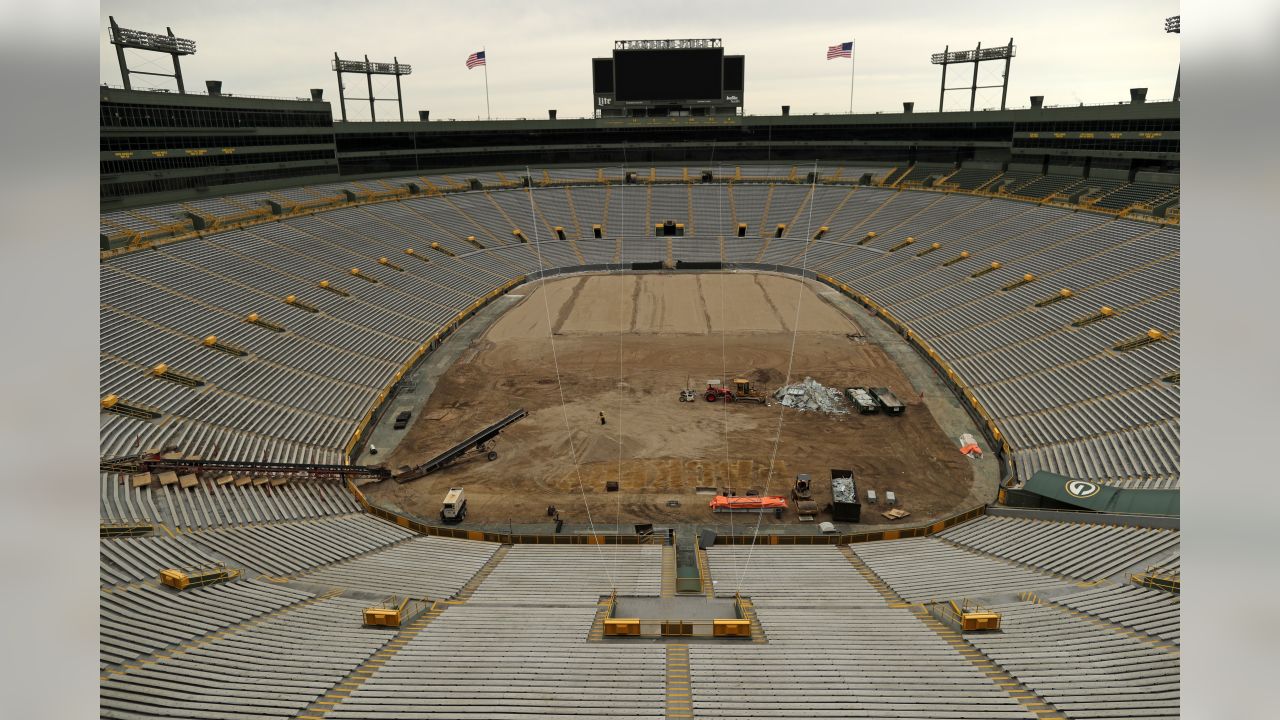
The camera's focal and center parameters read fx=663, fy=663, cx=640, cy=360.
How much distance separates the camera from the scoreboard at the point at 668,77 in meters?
74.4

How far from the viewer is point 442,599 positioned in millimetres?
17797

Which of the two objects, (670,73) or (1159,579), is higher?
(670,73)

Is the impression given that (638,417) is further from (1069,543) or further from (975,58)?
(975,58)

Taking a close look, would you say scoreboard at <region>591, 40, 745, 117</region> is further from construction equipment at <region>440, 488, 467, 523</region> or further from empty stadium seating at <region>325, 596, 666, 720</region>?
empty stadium seating at <region>325, 596, 666, 720</region>

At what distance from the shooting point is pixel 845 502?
24609 mm

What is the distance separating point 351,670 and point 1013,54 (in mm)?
77942

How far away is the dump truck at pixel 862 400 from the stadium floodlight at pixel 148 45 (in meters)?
54.5

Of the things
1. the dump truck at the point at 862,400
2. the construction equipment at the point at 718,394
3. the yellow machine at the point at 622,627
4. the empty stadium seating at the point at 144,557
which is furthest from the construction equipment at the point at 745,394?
the empty stadium seating at the point at 144,557

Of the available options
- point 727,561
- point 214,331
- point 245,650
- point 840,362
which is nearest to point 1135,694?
point 727,561

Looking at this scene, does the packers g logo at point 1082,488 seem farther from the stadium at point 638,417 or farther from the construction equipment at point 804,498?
the construction equipment at point 804,498

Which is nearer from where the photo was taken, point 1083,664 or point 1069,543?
point 1083,664

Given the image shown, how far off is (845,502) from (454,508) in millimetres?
14588

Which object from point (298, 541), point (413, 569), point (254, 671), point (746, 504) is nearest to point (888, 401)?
point (746, 504)

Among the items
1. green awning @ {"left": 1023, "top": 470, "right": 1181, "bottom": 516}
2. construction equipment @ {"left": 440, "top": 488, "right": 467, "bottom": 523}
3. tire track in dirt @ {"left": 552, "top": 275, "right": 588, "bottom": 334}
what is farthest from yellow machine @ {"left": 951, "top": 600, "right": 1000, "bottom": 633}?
tire track in dirt @ {"left": 552, "top": 275, "right": 588, "bottom": 334}
